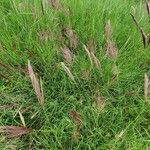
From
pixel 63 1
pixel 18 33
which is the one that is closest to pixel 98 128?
pixel 18 33

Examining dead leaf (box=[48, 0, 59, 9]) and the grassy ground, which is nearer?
the grassy ground

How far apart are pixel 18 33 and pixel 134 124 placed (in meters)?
0.76

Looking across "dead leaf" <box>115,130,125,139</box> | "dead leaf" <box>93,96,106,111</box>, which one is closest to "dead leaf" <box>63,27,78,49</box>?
"dead leaf" <box>93,96,106,111</box>

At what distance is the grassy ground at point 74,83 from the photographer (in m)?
1.56

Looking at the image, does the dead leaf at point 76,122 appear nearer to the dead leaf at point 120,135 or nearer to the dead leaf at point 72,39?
the dead leaf at point 120,135

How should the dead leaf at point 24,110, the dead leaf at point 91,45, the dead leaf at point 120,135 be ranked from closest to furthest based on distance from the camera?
the dead leaf at point 120,135
the dead leaf at point 24,110
the dead leaf at point 91,45

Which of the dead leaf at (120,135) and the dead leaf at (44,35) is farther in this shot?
the dead leaf at (44,35)

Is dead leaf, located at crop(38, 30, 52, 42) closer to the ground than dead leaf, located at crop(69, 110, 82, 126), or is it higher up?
higher up

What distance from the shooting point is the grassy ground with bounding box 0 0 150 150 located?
156cm

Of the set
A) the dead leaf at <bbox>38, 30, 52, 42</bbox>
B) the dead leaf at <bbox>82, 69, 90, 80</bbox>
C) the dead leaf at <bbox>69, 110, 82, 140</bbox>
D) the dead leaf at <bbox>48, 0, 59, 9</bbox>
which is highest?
the dead leaf at <bbox>48, 0, 59, 9</bbox>

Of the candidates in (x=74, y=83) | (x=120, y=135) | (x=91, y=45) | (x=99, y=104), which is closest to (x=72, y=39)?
(x=91, y=45)

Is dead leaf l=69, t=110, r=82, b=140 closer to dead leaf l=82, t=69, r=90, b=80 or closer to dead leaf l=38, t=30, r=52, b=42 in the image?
dead leaf l=82, t=69, r=90, b=80

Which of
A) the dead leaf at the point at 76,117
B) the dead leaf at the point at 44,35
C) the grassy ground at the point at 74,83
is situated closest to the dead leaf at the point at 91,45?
the grassy ground at the point at 74,83

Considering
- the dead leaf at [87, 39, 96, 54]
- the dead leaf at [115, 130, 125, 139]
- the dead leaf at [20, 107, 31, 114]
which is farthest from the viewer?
the dead leaf at [87, 39, 96, 54]
